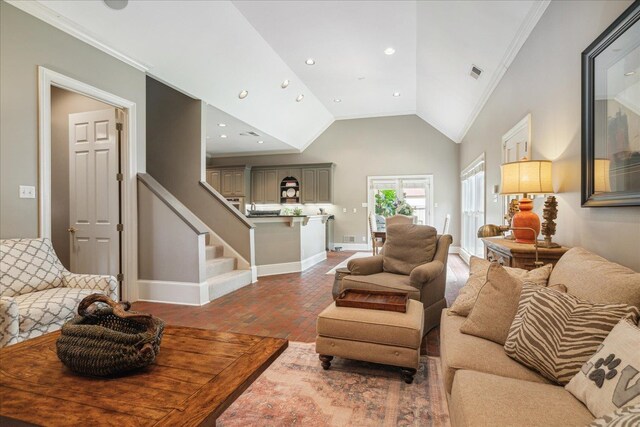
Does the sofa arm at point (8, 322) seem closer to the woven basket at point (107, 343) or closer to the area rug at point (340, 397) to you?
the woven basket at point (107, 343)

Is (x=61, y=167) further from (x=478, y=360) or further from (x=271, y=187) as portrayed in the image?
(x=271, y=187)

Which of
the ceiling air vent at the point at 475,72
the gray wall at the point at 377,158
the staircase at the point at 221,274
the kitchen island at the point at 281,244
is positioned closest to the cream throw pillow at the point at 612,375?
the staircase at the point at 221,274

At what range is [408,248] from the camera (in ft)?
10.5

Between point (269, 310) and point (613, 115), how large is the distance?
129 inches

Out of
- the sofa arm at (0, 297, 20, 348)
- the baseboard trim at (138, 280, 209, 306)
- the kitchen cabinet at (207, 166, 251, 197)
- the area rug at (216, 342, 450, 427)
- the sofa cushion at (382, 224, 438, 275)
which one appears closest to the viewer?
the area rug at (216, 342, 450, 427)

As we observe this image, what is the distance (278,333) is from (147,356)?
1921 mm

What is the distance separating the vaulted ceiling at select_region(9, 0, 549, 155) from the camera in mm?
3227

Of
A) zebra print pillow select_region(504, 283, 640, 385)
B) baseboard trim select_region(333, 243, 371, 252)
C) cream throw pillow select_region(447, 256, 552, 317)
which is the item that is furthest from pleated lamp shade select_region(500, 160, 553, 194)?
baseboard trim select_region(333, 243, 371, 252)

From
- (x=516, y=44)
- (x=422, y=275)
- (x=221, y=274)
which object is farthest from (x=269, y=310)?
(x=516, y=44)

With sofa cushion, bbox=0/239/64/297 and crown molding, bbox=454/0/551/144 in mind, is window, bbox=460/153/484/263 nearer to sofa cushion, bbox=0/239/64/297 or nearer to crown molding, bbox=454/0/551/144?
crown molding, bbox=454/0/551/144

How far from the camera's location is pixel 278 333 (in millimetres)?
2975

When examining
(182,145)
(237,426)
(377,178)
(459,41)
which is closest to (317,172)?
(377,178)

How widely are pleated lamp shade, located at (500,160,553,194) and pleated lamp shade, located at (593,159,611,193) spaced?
48cm

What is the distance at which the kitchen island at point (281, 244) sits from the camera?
5480mm
